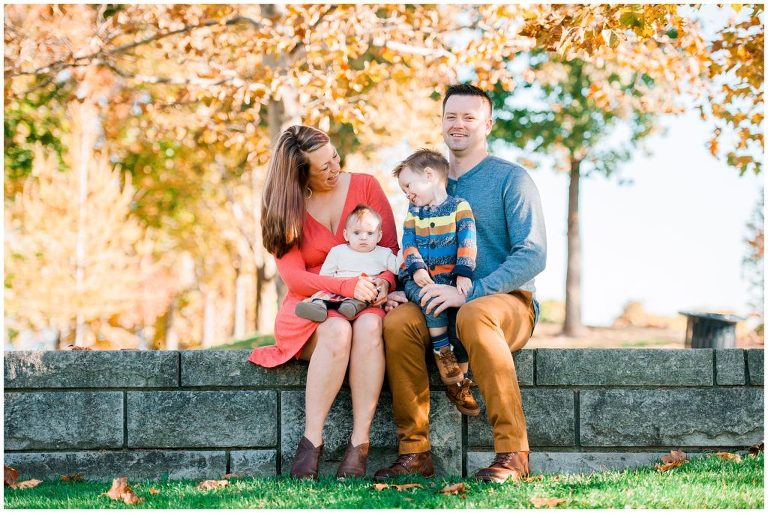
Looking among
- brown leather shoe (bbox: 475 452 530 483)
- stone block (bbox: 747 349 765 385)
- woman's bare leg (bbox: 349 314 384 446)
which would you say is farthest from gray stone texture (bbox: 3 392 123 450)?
stone block (bbox: 747 349 765 385)

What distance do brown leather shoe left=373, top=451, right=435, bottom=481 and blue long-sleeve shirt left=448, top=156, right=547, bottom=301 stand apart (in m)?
0.79

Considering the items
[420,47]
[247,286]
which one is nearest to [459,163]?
[420,47]

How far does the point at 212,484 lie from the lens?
156 inches

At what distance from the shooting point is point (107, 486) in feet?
13.6

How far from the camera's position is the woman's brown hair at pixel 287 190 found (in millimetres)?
4203

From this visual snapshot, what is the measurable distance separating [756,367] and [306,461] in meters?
2.39

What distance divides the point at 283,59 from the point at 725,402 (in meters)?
7.01

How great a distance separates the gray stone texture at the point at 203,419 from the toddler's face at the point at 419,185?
4.08 feet

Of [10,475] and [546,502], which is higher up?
[546,502]

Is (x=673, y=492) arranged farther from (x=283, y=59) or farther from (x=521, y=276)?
(x=283, y=59)

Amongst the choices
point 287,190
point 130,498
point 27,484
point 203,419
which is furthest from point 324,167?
point 27,484

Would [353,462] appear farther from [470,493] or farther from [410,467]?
[470,493]

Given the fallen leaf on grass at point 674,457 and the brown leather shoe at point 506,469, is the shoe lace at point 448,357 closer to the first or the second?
the brown leather shoe at point 506,469

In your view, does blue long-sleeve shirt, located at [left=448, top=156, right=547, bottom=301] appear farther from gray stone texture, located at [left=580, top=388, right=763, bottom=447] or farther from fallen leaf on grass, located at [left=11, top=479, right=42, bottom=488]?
fallen leaf on grass, located at [left=11, top=479, right=42, bottom=488]
